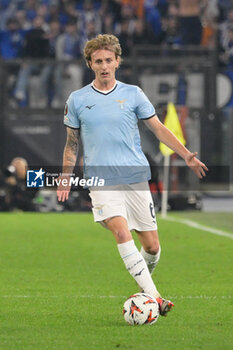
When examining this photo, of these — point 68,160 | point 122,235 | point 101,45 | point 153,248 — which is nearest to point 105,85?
point 101,45

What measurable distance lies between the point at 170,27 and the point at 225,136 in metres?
3.37

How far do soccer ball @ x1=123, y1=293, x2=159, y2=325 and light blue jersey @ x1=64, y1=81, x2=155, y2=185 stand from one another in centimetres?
90

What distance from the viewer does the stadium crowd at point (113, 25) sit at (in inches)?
1064

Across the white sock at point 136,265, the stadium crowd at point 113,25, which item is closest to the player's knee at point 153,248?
the white sock at point 136,265

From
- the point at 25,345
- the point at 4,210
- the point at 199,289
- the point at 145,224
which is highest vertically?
the point at 145,224

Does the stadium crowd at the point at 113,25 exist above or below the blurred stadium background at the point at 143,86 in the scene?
above

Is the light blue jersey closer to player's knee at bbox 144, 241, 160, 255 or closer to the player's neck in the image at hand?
the player's neck

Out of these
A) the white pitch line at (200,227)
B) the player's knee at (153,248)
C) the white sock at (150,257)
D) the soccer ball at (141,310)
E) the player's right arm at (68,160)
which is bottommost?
the white pitch line at (200,227)

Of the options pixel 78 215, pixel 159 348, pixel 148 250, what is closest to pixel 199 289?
pixel 148 250

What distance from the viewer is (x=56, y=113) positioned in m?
24.0

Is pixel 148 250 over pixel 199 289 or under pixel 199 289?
over

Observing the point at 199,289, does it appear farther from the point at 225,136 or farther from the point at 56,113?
the point at 225,136

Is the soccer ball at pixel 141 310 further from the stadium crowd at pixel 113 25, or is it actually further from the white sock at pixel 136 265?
the stadium crowd at pixel 113 25

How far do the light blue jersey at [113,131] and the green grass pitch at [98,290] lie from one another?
3.76 feet
